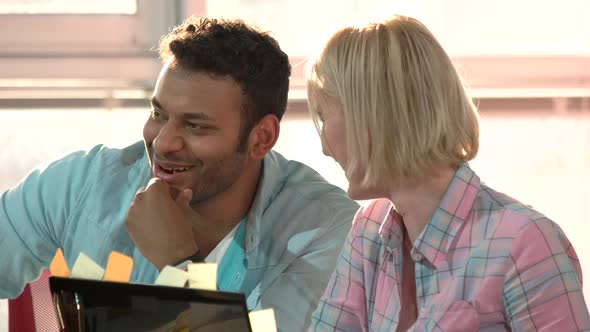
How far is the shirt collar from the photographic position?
138 centimetres

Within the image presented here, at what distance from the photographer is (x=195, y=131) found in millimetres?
1767

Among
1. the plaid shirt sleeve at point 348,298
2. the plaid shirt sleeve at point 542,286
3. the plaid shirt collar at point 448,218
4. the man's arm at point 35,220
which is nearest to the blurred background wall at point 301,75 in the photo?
the man's arm at point 35,220

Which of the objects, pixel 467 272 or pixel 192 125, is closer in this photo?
pixel 467 272

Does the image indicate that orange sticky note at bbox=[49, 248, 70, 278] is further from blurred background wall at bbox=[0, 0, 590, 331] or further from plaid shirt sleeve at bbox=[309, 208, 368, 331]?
blurred background wall at bbox=[0, 0, 590, 331]

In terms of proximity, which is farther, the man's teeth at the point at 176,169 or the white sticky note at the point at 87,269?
the man's teeth at the point at 176,169

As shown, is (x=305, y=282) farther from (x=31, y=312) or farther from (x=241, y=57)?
(x=31, y=312)

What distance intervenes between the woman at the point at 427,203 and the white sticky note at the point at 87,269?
Result: 0.36m

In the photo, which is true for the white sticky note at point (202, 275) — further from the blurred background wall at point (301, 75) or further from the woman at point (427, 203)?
the blurred background wall at point (301, 75)

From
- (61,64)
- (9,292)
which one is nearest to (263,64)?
(9,292)

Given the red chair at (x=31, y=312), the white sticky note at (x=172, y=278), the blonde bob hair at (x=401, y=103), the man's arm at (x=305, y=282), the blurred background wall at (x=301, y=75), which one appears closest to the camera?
the white sticky note at (x=172, y=278)

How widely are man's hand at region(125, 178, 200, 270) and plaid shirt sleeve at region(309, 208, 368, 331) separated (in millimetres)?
291

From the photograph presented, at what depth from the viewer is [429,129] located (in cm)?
139

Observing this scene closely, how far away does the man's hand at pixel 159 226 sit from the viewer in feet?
5.60

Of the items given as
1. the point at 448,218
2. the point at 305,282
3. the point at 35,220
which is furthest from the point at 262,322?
the point at 35,220
